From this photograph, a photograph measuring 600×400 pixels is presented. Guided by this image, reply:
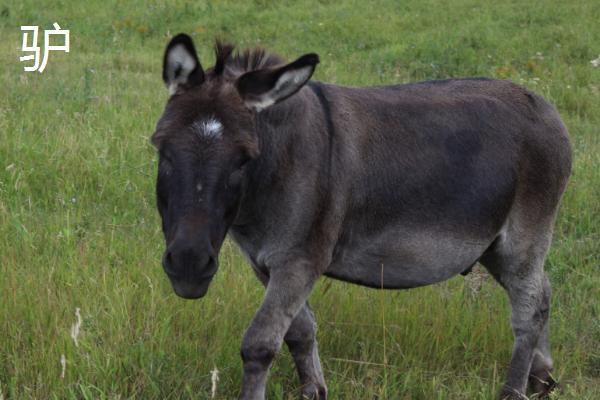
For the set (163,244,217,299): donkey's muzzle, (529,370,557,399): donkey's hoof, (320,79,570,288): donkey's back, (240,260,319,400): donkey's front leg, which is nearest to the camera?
(163,244,217,299): donkey's muzzle

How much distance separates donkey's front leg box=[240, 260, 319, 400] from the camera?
3.31m

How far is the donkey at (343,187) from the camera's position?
3096 mm

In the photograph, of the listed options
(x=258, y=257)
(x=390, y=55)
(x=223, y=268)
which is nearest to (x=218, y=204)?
(x=258, y=257)

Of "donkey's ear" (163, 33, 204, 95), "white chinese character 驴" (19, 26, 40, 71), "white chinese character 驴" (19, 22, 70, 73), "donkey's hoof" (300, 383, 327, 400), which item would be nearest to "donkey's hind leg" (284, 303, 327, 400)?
"donkey's hoof" (300, 383, 327, 400)

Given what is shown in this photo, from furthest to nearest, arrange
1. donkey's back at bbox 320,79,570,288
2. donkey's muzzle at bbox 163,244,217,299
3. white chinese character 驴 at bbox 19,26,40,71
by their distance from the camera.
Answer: white chinese character 驴 at bbox 19,26,40,71
donkey's back at bbox 320,79,570,288
donkey's muzzle at bbox 163,244,217,299

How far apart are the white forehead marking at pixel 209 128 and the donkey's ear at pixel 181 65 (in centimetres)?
24

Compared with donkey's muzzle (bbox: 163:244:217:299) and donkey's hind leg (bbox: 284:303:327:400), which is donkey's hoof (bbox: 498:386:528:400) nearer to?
donkey's hind leg (bbox: 284:303:327:400)

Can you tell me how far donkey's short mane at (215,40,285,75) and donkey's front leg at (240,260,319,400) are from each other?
838 mm

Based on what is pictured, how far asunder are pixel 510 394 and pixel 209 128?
2.07m

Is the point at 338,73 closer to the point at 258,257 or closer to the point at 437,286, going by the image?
the point at 437,286

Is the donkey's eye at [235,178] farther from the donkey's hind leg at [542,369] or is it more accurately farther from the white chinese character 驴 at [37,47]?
the white chinese character 驴 at [37,47]

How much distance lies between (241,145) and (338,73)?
8.06 m

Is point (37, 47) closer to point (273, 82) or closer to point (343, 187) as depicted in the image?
point (343, 187)

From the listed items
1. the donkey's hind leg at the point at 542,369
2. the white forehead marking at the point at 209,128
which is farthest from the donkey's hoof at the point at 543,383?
the white forehead marking at the point at 209,128
